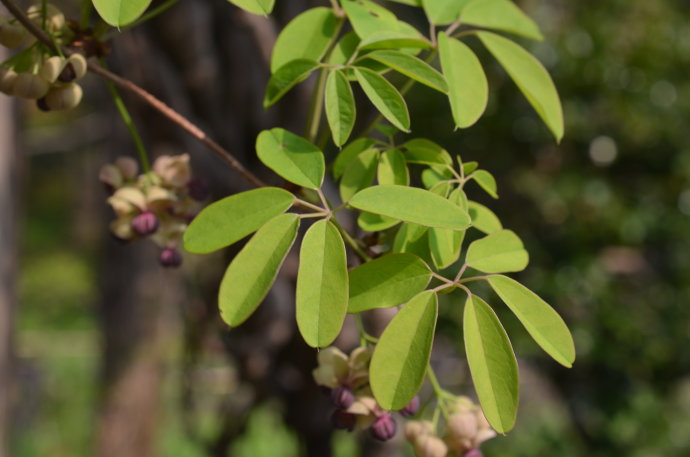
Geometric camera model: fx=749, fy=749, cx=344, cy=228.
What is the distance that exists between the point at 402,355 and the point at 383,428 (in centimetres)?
16

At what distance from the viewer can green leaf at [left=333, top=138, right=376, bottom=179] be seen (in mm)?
654

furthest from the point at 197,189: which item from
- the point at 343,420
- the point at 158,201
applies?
the point at 343,420

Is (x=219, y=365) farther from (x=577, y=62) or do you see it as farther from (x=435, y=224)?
(x=435, y=224)

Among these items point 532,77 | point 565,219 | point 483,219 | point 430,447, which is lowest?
point 565,219

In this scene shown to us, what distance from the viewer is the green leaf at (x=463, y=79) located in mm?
613

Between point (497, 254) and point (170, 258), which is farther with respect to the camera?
point (170, 258)

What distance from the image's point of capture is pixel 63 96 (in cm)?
63

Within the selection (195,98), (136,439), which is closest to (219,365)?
(136,439)

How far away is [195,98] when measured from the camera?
150 cm

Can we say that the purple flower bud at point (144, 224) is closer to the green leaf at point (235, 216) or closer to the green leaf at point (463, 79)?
the green leaf at point (235, 216)

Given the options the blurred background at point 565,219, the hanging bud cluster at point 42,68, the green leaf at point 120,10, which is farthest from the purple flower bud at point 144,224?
the blurred background at point 565,219

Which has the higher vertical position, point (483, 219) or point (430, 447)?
point (483, 219)

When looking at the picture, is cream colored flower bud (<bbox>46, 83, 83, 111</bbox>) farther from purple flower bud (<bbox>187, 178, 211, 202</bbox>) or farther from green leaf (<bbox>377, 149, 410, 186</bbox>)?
green leaf (<bbox>377, 149, 410, 186</bbox>)

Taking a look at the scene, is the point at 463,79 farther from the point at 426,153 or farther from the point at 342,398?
the point at 342,398
